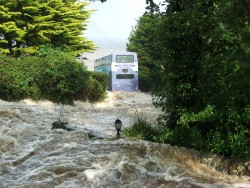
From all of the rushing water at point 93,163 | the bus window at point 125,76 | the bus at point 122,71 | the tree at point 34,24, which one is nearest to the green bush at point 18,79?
the tree at point 34,24

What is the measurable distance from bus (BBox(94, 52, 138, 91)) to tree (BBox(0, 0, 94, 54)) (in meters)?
4.11

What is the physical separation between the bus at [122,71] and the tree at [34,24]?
162 inches

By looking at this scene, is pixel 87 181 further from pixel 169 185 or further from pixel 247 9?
pixel 247 9

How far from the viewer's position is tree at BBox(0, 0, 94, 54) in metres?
25.9

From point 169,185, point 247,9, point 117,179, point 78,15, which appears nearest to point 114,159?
point 117,179

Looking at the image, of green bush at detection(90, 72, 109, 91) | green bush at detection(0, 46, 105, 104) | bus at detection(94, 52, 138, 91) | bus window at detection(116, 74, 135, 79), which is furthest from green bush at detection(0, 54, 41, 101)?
bus window at detection(116, 74, 135, 79)

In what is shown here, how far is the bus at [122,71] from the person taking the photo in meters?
30.2

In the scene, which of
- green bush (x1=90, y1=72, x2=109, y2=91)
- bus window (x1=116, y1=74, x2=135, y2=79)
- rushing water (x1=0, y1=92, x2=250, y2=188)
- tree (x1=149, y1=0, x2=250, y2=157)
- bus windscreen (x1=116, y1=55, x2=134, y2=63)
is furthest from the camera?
bus window (x1=116, y1=74, x2=135, y2=79)

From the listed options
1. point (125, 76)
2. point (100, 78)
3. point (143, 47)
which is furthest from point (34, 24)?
point (143, 47)

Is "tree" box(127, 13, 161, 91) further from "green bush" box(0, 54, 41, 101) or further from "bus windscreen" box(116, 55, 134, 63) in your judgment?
"green bush" box(0, 54, 41, 101)

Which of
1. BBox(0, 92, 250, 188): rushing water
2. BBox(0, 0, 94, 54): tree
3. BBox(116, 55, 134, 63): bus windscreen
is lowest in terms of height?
BBox(0, 92, 250, 188): rushing water

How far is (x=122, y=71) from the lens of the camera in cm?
3038

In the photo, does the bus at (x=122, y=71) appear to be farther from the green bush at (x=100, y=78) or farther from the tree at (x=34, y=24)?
the green bush at (x=100, y=78)

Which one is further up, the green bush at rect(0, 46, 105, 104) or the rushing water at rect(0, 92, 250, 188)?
the green bush at rect(0, 46, 105, 104)
